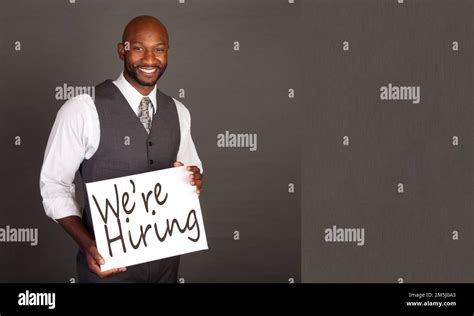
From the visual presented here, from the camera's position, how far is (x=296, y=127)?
2.63m

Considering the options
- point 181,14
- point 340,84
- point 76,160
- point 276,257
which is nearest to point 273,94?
point 340,84

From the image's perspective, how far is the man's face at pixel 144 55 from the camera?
7.15ft

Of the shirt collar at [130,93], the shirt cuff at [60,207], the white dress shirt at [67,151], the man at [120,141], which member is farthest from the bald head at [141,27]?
the shirt cuff at [60,207]

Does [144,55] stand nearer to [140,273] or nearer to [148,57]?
[148,57]

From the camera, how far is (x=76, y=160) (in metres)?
2.10

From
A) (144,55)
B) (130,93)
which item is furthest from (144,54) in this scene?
(130,93)

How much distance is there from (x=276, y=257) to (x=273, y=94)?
2.14ft

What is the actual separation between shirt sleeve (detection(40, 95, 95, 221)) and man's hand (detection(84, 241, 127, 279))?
12cm

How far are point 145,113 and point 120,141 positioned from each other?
134 millimetres

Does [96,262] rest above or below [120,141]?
below

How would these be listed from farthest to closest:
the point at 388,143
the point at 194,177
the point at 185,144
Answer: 1. the point at 388,143
2. the point at 185,144
3. the point at 194,177

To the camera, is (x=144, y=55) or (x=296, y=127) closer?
(x=144, y=55)

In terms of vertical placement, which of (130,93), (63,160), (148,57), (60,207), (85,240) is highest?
(148,57)
